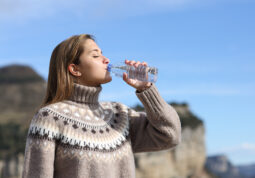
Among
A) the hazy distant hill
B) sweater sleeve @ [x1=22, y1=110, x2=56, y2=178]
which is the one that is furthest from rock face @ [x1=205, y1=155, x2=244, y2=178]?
sweater sleeve @ [x1=22, y1=110, x2=56, y2=178]

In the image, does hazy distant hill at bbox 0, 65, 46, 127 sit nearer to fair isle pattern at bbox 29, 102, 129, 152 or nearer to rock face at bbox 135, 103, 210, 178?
rock face at bbox 135, 103, 210, 178

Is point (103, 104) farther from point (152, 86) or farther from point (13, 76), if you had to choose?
point (13, 76)

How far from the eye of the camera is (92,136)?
236 cm

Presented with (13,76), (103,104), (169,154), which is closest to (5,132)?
(169,154)

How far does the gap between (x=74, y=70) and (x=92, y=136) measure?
0.36 m

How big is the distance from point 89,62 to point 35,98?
1805 inches

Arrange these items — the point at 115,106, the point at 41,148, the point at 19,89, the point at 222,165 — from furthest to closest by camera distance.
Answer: the point at 222,165 < the point at 19,89 < the point at 115,106 < the point at 41,148

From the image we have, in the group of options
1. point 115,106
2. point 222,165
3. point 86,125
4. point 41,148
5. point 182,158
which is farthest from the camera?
point 222,165

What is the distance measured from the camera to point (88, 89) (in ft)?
7.85

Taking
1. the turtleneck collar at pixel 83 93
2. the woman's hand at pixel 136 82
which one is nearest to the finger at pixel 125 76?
the woman's hand at pixel 136 82

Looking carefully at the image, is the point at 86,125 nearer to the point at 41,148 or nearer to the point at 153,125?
the point at 41,148

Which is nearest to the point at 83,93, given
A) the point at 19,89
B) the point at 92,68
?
the point at 92,68

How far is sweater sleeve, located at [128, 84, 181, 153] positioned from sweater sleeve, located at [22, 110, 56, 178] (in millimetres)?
485

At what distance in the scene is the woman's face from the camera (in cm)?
241
